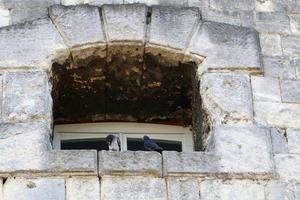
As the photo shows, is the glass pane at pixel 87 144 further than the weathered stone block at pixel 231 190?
Yes

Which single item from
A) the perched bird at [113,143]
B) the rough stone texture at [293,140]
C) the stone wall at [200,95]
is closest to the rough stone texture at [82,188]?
the stone wall at [200,95]

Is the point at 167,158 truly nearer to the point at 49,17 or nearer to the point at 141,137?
the point at 141,137

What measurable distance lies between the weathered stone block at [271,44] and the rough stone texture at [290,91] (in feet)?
0.82

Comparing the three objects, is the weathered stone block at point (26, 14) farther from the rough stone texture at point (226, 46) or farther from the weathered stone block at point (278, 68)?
the weathered stone block at point (278, 68)

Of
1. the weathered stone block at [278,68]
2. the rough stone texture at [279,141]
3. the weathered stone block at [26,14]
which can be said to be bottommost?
the rough stone texture at [279,141]

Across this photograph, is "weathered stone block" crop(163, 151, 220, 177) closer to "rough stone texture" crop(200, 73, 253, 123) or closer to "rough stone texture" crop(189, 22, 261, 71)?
"rough stone texture" crop(200, 73, 253, 123)

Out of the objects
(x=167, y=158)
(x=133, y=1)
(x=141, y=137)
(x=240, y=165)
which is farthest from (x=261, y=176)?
(x=133, y=1)

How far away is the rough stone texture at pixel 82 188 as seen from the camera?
649 centimetres

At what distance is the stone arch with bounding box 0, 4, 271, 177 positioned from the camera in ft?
22.7

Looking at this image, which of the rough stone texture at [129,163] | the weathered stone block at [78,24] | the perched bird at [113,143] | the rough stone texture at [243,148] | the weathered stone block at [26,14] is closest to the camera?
the rough stone texture at [129,163]

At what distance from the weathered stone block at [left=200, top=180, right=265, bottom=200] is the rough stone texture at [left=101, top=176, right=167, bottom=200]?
0.83ft

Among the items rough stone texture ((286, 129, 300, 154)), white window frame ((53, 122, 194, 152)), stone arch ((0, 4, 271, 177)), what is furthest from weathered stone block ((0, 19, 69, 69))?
rough stone texture ((286, 129, 300, 154))

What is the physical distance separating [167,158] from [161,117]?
37.6 inches

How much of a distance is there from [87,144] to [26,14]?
95 centimetres
